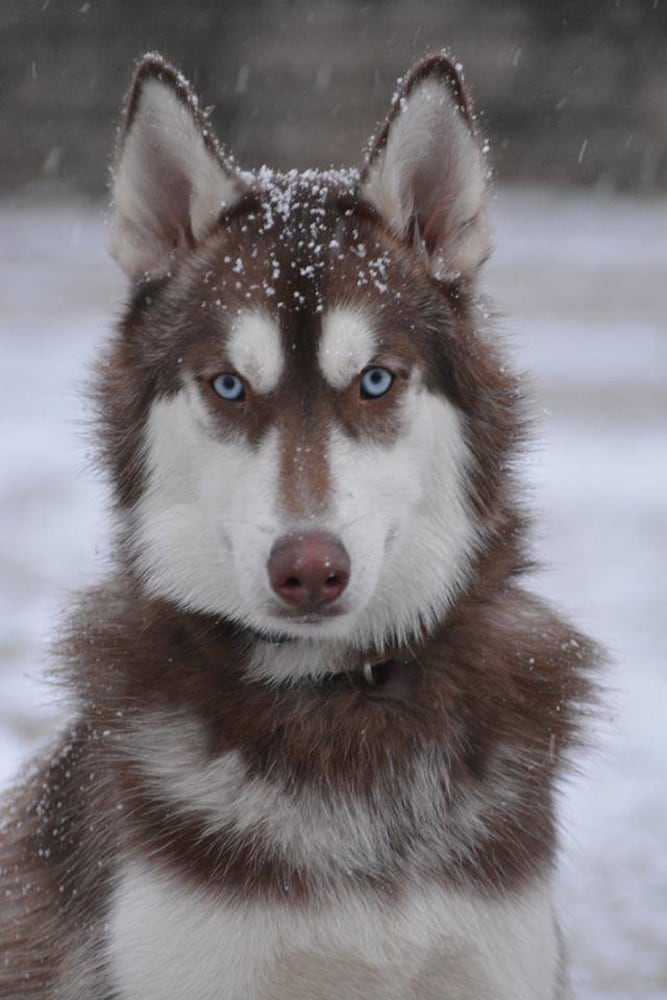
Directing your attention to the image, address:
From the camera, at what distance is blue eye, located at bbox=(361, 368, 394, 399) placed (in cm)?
255

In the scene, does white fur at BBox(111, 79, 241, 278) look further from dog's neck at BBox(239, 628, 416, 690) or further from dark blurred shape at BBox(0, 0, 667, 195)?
dark blurred shape at BBox(0, 0, 667, 195)

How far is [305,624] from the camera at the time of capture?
245cm

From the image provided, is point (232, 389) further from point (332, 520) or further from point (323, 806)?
point (323, 806)

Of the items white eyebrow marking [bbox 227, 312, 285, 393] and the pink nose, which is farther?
white eyebrow marking [bbox 227, 312, 285, 393]

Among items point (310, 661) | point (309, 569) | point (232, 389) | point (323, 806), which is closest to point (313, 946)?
point (323, 806)

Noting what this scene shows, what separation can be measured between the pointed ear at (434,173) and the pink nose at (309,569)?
658 mm

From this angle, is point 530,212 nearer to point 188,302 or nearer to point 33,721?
point 33,721

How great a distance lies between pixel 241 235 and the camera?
2678 millimetres

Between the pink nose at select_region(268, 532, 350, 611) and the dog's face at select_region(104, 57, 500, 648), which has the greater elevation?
the dog's face at select_region(104, 57, 500, 648)

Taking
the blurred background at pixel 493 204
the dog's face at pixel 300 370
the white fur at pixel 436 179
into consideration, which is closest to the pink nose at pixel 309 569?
the dog's face at pixel 300 370

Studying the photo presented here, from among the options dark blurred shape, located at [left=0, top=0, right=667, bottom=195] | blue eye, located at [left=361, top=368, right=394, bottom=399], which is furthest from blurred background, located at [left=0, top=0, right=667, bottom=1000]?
blue eye, located at [left=361, top=368, right=394, bottom=399]

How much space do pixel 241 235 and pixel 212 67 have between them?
12.3 metres

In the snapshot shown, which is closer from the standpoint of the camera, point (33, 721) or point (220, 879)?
point (220, 879)

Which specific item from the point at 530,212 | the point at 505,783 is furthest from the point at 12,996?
the point at 530,212
